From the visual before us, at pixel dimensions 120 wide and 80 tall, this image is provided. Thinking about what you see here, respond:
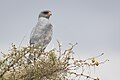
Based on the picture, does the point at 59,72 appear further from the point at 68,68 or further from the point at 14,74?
the point at 14,74

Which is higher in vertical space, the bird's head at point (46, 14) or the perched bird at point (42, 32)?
the bird's head at point (46, 14)

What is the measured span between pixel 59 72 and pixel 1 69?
43cm

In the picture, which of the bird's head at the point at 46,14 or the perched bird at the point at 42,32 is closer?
the perched bird at the point at 42,32

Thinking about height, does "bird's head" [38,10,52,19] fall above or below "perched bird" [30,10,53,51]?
above

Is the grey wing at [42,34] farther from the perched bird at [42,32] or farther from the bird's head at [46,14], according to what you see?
the bird's head at [46,14]

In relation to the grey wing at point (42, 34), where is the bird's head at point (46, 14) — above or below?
above

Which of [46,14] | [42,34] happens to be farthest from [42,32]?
[46,14]

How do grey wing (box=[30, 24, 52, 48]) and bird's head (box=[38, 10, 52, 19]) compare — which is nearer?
grey wing (box=[30, 24, 52, 48])

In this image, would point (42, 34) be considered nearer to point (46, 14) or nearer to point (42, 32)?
point (42, 32)

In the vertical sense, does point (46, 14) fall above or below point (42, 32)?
above

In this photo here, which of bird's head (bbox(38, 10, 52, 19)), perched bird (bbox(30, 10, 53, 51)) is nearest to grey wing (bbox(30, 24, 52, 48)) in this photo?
perched bird (bbox(30, 10, 53, 51))

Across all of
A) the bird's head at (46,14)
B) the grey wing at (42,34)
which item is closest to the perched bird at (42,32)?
the grey wing at (42,34)

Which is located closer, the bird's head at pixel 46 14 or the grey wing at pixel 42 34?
the grey wing at pixel 42 34

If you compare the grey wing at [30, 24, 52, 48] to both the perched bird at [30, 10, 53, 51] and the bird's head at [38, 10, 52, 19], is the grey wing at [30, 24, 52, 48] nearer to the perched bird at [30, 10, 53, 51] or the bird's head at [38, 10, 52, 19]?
the perched bird at [30, 10, 53, 51]
